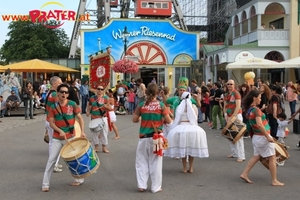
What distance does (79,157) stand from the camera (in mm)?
6238

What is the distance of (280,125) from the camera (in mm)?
11281

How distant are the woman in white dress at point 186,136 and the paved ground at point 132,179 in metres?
0.45

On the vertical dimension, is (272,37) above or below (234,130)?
above

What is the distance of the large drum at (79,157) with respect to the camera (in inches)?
246

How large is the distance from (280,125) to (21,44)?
190 feet

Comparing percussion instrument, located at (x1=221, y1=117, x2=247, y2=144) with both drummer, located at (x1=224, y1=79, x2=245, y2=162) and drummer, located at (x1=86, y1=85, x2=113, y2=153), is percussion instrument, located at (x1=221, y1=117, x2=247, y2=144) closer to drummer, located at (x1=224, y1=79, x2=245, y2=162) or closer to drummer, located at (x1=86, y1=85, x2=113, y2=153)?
drummer, located at (x1=224, y1=79, x2=245, y2=162)

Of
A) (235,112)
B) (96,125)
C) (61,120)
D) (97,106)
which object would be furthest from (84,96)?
(61,120)

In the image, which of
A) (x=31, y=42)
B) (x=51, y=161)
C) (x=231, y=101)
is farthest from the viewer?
(x=31, y=42)

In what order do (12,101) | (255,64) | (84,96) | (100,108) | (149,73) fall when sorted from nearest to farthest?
(100,108), (12,101), (84,96), (255,64), (149,73)

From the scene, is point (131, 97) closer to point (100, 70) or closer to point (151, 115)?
point (100, 70)

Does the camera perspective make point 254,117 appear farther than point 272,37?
No

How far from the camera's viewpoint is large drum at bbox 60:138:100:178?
625cm

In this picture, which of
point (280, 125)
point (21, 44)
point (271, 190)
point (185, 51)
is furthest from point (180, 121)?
point (21, 44)

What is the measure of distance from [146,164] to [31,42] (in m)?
60.5
